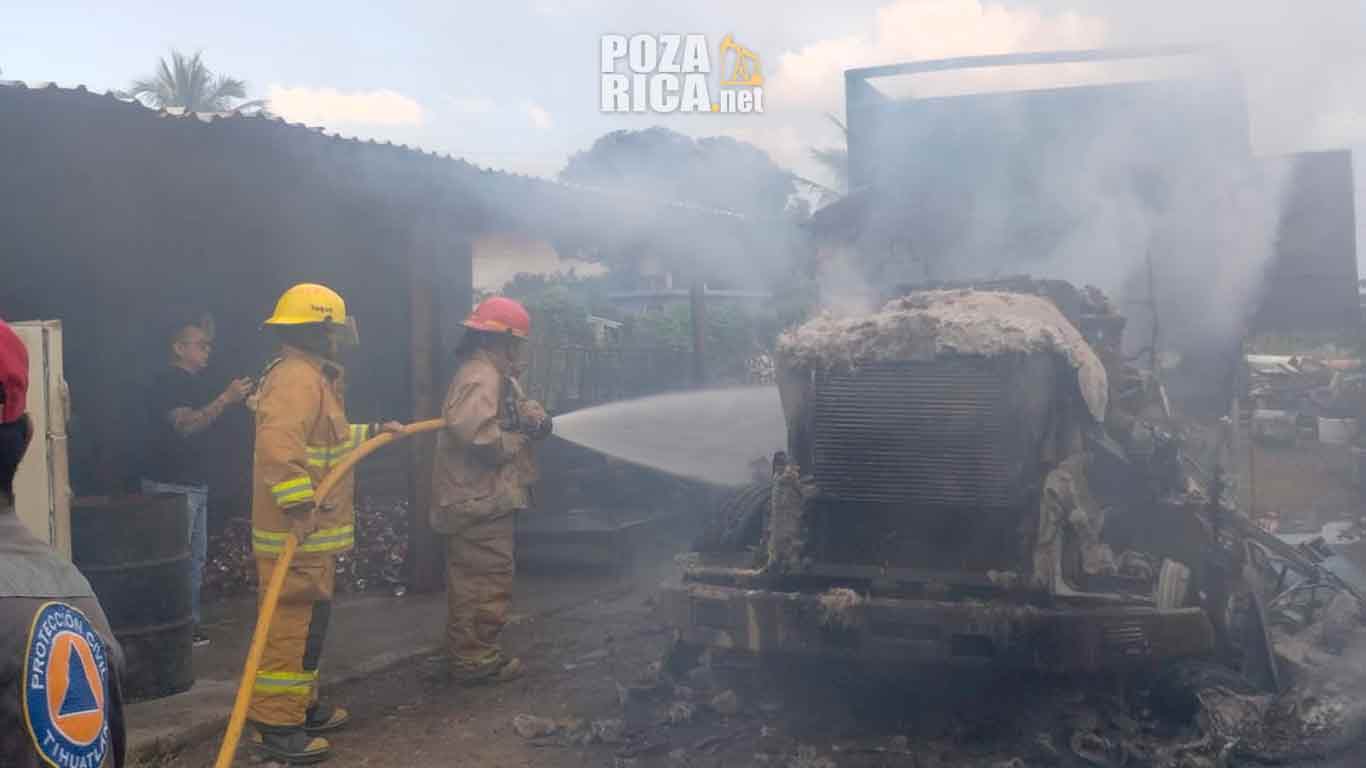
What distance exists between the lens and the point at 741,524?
5848mm

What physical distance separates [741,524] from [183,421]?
3.28 meters

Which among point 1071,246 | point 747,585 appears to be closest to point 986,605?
point 747,585

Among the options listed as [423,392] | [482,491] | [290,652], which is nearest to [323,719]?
[290,652]

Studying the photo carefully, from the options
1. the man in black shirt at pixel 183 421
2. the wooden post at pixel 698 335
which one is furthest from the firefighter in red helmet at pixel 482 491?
the wooden post at pixel 698 335

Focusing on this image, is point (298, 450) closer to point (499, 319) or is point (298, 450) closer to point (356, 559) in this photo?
point (499, 319)

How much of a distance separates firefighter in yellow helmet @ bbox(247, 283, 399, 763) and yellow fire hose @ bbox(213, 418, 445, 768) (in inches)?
3.8

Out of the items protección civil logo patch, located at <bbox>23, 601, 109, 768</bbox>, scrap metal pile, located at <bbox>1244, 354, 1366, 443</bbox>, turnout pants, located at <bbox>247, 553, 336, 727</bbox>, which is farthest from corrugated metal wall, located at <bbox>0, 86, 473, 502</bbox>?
scrap metal pile, located at <bbox>1244, 354, 1366, 443</bbox>

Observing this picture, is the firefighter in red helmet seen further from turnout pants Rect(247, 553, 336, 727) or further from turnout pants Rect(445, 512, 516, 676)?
turnout pants Rect(247, 553, 336, 727)

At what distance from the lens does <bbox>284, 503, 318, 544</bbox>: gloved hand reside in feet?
15.7

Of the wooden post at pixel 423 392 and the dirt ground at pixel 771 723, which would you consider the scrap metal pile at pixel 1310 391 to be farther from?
the wooden post at pixel 423 392

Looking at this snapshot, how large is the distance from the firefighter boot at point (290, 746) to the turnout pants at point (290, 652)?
0.04 meters

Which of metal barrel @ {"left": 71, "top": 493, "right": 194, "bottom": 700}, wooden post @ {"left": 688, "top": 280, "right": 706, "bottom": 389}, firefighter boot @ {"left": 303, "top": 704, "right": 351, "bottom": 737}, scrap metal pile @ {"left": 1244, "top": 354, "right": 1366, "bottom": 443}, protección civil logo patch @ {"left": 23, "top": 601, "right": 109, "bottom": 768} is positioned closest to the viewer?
protección civil logo patch @ {"left": 23, "top": 601, "right": 109, "bottom": 768}

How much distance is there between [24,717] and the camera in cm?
148

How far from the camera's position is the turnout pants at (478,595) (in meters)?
6.03
